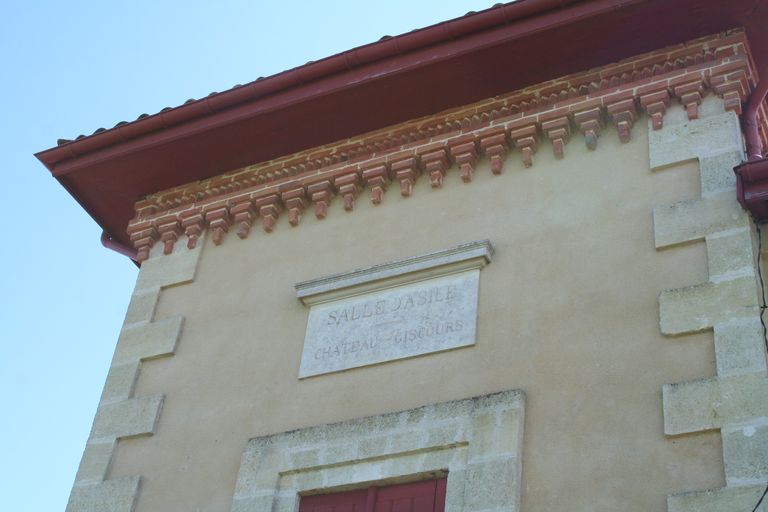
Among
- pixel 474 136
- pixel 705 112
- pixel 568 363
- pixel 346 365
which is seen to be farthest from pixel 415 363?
pixel 705 112

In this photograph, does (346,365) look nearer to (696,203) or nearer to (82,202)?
(696,203)

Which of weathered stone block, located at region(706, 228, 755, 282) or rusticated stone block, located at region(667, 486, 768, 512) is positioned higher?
weathered stone block, located at region(706, 228, 755, 282)

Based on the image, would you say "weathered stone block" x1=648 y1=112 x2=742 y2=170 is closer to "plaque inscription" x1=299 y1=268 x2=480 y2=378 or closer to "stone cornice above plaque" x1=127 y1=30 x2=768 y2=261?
"stone cornice above plaque" x1=127 y1=30 x2=768 y2=261

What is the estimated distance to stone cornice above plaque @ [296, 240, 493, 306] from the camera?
9.36 meters

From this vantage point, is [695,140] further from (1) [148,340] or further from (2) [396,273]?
(1) [148,340]

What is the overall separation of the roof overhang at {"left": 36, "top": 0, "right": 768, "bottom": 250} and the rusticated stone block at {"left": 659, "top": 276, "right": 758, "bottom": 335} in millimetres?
2317

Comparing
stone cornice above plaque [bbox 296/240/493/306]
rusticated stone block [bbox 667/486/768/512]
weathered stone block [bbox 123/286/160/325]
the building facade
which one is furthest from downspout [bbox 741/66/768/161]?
weathered stone block [bbox 123/286/160/325]

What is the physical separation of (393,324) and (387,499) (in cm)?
141

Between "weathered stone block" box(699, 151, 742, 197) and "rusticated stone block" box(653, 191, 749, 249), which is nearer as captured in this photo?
"rusticated stone block" box(653, 191, 749, 249)

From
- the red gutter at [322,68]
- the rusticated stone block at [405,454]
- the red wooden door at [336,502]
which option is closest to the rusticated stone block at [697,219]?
the rusticated stone block at [405,454]

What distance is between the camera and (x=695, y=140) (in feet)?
30.3

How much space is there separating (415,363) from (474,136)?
2.07 meters

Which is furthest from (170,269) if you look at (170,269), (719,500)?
(719,500)

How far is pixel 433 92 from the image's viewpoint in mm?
10336
